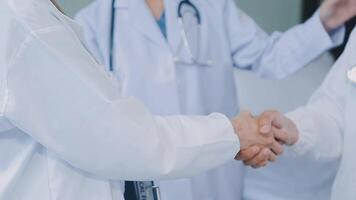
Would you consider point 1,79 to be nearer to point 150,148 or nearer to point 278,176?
point 150,148

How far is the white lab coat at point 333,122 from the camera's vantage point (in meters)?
1.01

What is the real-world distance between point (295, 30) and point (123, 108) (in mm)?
745

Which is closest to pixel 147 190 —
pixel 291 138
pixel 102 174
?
pixel 102 174

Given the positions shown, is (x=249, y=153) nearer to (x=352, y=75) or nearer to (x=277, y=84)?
(x=352, y=75)

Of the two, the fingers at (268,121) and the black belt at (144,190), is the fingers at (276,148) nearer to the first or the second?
the fingers at (268,121)

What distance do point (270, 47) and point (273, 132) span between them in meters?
0.36

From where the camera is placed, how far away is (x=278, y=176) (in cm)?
159

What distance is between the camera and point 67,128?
67 cm

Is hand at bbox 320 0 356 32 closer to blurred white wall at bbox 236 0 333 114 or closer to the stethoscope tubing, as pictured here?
the stethoscope tubing

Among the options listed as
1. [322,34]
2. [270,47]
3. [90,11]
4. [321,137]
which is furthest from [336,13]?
[90,11]

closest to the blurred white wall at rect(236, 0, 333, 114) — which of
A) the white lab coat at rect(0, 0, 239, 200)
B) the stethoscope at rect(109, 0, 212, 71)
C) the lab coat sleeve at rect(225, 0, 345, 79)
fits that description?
the lab coat sleeve at rect(225, 0, 345, 79)

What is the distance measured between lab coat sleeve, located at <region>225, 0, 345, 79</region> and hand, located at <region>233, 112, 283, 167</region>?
0.33 metres

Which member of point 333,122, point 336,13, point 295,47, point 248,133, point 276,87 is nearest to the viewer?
point 248,133

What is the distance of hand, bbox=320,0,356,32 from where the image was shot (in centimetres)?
118
